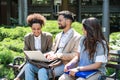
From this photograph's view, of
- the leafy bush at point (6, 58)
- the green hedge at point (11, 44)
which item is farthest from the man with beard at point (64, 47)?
the leafy bush at point (6, 58)

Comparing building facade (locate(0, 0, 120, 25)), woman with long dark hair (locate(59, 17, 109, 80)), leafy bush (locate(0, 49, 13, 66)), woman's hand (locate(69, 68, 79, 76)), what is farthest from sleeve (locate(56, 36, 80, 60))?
building facade (locate(0, 0, 120, 25))

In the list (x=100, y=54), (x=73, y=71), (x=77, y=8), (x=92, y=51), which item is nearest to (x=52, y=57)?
(x=73, y=71)

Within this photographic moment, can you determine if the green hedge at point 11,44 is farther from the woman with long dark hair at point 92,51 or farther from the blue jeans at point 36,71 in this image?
the woman with long dark hair at point 92,51

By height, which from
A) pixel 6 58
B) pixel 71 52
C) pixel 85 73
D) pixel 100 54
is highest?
pixel 100 54

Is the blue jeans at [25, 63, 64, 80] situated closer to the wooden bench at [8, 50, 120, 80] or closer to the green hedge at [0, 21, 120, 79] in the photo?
the wooden bench at [8, 50, 120, 80]

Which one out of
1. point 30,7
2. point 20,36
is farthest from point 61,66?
point 30,7

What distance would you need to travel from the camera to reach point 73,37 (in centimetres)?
642

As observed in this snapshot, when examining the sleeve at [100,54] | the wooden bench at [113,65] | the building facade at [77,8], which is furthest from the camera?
the building facade at [77,8]

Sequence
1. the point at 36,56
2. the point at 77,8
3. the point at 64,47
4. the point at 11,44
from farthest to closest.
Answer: the point at 77,8
the point at 11,44
the point at 64,47
the point at 36,56

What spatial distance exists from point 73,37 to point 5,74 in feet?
7.47

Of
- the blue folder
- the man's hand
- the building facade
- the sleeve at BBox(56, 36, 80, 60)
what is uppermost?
the sleeve at BBox(56, 36, 80, 60)

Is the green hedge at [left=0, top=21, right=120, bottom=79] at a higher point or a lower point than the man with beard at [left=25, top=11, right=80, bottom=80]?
lower

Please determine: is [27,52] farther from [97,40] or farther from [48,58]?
[97,40]

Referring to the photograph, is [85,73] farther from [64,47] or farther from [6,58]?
[6,58]
